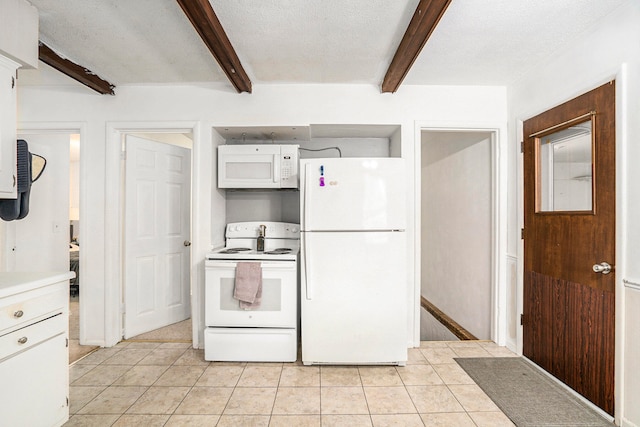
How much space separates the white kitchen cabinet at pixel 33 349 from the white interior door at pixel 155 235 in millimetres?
1374

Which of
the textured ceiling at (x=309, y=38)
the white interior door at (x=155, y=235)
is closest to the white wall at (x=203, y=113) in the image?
the textured ceiling at (x=309, y=38)

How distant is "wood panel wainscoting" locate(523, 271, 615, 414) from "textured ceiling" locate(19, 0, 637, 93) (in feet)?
5.17

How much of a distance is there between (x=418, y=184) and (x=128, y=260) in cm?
273

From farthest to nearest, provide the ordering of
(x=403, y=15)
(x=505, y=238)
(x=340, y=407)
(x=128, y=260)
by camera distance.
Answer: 1. (x=128, y=260)
2. (x=505, y=238)
3. (x=340, y=407)
4. (x=403, y=15)

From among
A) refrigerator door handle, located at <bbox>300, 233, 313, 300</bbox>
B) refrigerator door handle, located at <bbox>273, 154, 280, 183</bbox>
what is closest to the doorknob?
refrigerator door handle, located at <bbox>300, 233, 313, 300</bbox>

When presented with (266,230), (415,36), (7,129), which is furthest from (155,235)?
(415,36)

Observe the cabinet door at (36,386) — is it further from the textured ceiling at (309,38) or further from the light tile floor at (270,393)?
the textured ceiling at (309,38)

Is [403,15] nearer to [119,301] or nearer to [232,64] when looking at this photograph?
[232,64]

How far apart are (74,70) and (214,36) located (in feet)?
4.35

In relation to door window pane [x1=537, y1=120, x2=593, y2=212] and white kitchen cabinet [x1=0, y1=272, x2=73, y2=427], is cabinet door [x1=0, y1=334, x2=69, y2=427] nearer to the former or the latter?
white kitchen cabinet [x1=0, y1=272, x2=73, y2=427]

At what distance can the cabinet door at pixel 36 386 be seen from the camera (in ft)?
4.72

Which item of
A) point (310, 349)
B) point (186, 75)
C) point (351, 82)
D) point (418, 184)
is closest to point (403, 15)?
point (351, 82)

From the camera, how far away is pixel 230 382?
229 cm

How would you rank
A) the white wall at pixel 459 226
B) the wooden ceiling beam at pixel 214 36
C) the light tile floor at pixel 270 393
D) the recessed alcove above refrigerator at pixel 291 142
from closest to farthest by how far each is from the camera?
the wooden ceiling beam at pixel 214 36 → the light tile floor at pixel 270 393 → the white wall at pixel 459 226 → the recessed alcove above refrigerator at pixel 291 142
